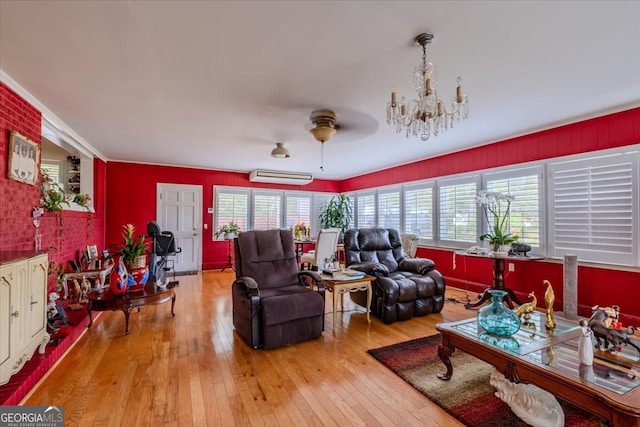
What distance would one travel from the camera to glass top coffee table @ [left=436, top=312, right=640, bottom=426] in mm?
1355

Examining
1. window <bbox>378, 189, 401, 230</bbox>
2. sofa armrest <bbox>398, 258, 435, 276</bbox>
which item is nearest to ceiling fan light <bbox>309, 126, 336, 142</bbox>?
Answer: sofa armrest <bbox>398, 258, 435, 276</bbox>

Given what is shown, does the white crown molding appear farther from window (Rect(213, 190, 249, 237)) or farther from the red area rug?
window (Rect(213, 190, 249, 237))

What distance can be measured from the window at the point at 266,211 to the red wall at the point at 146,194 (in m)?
0.70

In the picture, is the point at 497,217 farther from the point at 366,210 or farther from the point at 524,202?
the point at 366,210

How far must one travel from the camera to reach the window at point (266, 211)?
7.52 metres

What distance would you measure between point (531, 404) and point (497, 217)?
3192 mm

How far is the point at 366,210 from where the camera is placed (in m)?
7.64

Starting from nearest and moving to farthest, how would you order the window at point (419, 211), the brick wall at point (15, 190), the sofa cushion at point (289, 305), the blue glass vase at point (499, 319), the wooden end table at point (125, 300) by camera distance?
the blue glass vase at point (499, 319), the brick wall at point (15, 190), the sofa cushion at point (289, 305), the wooden end table at point (125, 300), the window at point (419, 211)

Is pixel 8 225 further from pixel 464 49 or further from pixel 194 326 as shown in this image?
pixel 464 49

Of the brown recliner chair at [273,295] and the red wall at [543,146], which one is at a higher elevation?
the red wall at [543,146]

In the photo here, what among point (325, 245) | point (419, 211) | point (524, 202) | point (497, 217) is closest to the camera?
point (524, 202)

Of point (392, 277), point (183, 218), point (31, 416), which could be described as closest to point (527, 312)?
point (392, 277)

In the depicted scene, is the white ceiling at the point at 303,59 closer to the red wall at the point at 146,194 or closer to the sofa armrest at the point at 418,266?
the sofa armrest at the point at 418,266

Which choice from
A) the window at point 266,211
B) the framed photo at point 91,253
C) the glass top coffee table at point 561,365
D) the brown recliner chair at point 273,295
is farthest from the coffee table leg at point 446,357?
the window at point 266,211
